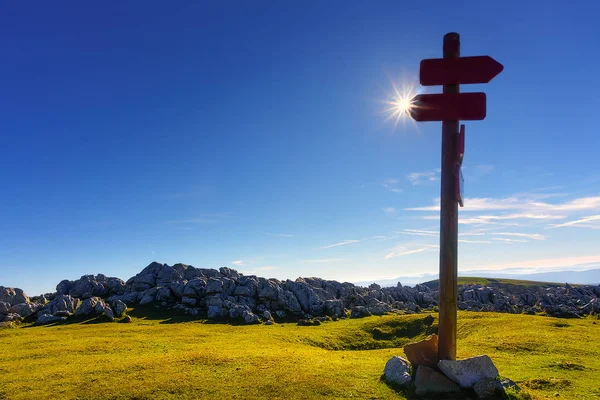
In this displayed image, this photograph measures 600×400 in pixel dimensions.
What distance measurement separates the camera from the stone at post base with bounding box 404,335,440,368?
63.3 ft

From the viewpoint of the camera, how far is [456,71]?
1747cm

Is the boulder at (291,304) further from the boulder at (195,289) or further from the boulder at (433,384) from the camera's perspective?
the boulder at (433,384)

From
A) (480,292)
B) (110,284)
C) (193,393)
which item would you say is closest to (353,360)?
(193,393)

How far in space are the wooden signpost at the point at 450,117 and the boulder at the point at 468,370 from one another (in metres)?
0.56

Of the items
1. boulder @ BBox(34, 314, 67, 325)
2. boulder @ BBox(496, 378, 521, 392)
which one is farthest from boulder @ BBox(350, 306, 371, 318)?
boulder @ BBox(496, 378, 521, 392)

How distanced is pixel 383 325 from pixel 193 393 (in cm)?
3765

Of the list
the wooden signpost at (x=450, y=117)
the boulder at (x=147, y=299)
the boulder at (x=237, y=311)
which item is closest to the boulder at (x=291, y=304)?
the boulder at (x=237, y=311)

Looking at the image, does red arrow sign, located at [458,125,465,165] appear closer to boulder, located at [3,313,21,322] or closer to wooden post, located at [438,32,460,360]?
wooden post, located at [438,32,460,360]

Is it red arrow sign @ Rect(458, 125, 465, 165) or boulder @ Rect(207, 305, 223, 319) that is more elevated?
red arrow sign @ Rect(458, 125, 465, 165)

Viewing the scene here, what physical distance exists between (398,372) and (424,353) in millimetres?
1805

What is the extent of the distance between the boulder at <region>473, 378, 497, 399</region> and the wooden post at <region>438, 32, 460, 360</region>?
1.63 m

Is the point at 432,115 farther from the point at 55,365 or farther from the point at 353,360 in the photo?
the point at 55,365

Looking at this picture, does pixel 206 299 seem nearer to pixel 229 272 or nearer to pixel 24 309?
pixel 229 272

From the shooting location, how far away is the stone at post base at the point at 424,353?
63.3 ft
